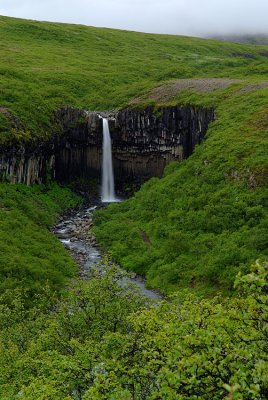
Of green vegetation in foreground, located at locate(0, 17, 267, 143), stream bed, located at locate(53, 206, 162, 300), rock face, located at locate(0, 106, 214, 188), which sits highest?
green vegetation in foreground, located at locate(0, 17, 267, 143)

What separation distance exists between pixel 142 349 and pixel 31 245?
32.7 meters

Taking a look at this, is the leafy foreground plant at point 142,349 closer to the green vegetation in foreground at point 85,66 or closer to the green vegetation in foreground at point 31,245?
the green vegetation in foreground at point 31,245

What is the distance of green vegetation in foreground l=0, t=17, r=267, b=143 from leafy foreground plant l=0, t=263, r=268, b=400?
42441mm

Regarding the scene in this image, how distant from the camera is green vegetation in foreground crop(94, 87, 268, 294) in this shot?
138 ft

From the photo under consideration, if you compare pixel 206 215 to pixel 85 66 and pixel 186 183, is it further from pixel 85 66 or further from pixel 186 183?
pixel 85 66

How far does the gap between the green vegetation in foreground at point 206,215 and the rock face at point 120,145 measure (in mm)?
5660

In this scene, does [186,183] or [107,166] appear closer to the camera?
[186,183]

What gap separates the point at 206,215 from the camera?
4838 cm

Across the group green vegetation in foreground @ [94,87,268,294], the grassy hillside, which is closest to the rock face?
the grassy hillside

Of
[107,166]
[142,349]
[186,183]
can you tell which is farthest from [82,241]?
[142,349]

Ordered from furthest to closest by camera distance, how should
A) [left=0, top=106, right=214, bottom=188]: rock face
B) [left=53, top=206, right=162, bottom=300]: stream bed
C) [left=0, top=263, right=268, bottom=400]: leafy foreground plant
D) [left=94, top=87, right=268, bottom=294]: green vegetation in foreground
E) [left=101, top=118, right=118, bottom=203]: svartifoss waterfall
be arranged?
[left=101, top=118, right=118, bottom=203]: svartifoss waterfall < [left=0, top=106, right=214, bottom=188]: rock face < [left=53, top=206, right=162, bottom=300]: stream bed < [left=94, top=87, right=268, bottom=294]: green vegetation in foreground < [left=0, top=263, right=268, bottom=400]: leafy foreground plant

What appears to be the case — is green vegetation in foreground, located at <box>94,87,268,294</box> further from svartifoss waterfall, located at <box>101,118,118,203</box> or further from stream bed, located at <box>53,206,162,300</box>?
svartifoss waterfall, located at <box>101,118,118,203</box>

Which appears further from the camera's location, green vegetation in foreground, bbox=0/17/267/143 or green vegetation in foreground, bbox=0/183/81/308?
green vegetation in foreground, bbox=0/17/267/143

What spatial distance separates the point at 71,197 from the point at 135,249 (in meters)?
22.0
